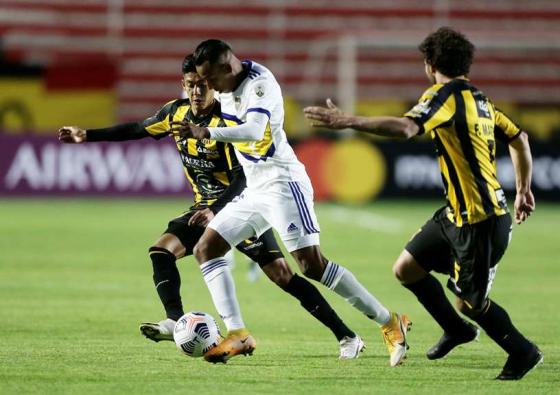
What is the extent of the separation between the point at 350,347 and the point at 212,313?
2.66m

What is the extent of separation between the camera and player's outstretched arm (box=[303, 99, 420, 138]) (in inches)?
255

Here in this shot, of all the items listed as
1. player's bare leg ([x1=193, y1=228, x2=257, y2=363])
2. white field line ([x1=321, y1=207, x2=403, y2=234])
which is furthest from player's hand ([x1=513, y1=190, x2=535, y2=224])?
white field line ([x1=321, y1=207, x2=403, y2=234])

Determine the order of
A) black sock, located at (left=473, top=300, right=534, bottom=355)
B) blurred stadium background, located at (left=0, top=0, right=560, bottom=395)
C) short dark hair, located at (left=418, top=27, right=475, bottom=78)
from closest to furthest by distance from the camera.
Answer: short dark hair, located at (left=418, top=27, right=475, bottom=78)
black sock, located at (left=473, top=300, right=534, bottom=355)
blurred stadium background, located at (left=0, top=0, right=560, bottom=395)

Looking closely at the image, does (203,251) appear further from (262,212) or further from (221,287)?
(262,212)

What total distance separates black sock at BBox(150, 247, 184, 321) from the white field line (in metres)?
9.77

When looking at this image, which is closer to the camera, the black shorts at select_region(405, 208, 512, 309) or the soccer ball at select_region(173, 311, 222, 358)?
the black shorts at select_region(405, 208, 512, 309)

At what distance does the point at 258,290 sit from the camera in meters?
12.3

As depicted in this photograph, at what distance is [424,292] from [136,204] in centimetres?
1567

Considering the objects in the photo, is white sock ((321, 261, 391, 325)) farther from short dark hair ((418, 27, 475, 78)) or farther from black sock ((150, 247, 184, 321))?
Answer: short dark hair ((418, 27, 475, 78))

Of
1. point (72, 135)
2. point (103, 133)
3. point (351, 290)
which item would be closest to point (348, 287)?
point (351, 290)

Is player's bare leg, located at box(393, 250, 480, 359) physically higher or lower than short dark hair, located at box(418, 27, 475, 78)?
lower

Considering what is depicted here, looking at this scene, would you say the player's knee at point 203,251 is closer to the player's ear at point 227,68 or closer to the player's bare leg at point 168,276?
the player's bare leg at point 168,276

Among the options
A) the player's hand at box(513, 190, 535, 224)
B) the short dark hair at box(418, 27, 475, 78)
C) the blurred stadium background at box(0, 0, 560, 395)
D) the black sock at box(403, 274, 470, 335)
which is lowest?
the blurred stadium background at box(0, 0, 560, 395)

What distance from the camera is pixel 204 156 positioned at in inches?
343
